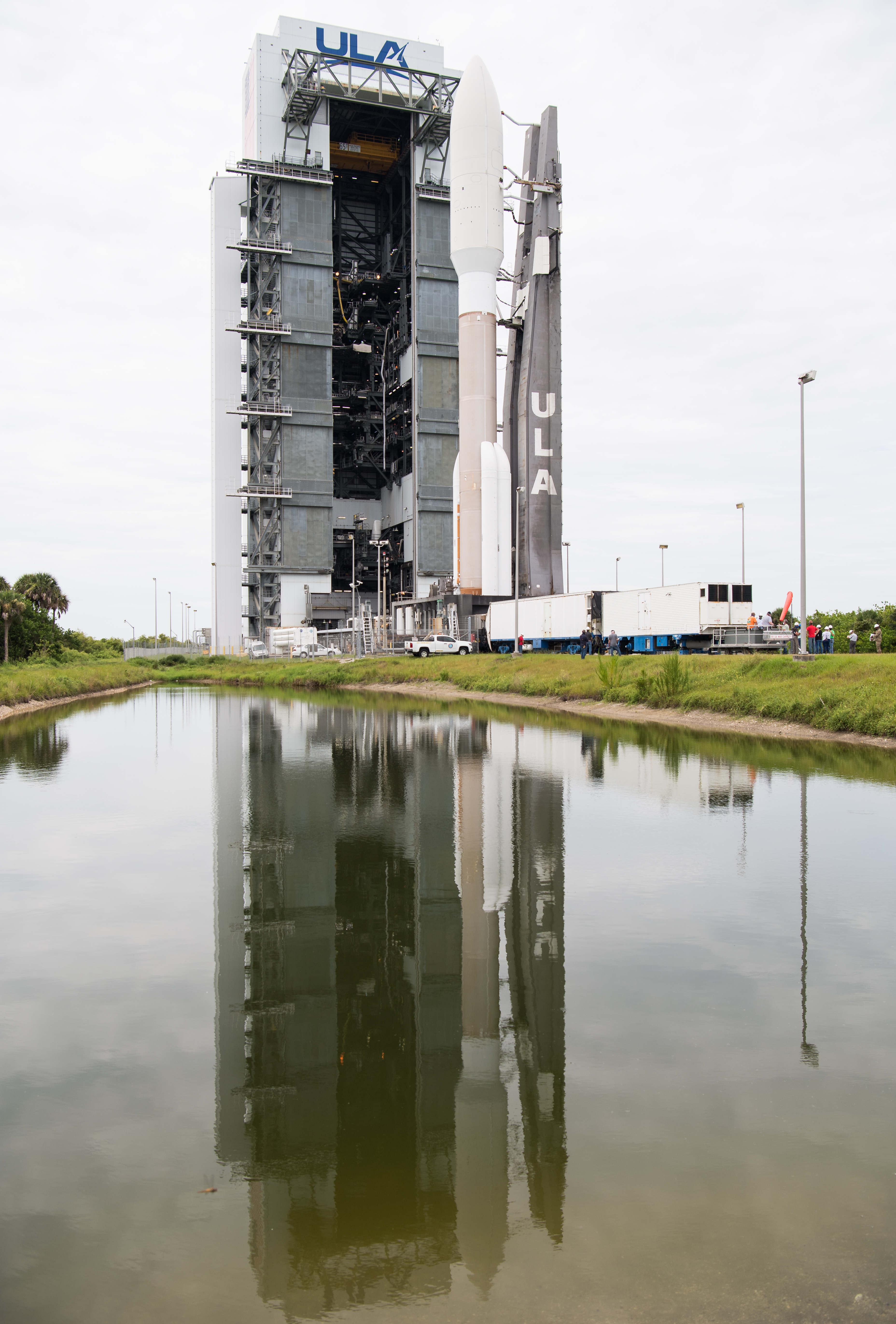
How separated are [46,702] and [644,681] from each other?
105 feet

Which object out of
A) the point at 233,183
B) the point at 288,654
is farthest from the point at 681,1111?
the point at 233,183

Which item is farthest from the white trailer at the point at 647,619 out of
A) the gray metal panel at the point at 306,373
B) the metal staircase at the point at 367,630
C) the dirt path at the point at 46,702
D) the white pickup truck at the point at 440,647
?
the gray metal panel at the point at 306,373

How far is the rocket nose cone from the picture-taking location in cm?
6322

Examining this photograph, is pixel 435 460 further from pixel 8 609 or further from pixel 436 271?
pixel 8 609

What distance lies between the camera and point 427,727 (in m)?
31.0

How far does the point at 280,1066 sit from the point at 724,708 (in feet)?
88.2

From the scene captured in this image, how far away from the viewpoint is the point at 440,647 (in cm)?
6644

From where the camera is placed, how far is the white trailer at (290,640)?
278 feet

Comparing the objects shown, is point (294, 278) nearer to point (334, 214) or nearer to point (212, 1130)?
point (334, 214)

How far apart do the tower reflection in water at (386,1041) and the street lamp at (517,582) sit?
44.2 metres

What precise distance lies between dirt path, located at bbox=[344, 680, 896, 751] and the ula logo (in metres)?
65.1

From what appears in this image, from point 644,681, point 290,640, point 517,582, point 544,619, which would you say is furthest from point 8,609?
point 644,681

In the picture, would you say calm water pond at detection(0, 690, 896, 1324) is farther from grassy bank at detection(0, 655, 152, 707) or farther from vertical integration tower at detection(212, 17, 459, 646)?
vertical integration tower at detection(212, 17, 459, 646)

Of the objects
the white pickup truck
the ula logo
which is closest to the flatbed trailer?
the white pickup truck
